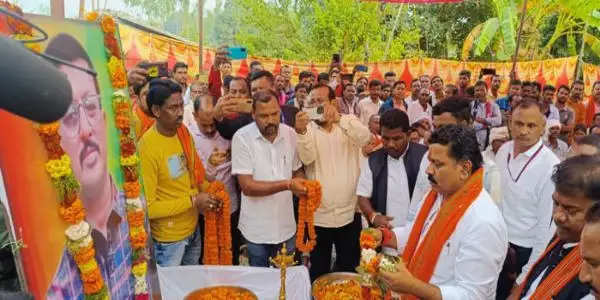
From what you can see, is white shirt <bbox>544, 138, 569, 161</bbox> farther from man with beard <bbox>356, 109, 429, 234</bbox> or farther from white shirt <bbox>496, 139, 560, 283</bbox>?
man with beard <bbox>356, 109, 429, 234</bbox>

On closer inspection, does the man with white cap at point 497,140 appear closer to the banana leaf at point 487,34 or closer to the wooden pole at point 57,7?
the wooden pole at point 57,7

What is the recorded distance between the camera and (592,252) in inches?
48.6

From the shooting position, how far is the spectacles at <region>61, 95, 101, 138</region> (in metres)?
1.81

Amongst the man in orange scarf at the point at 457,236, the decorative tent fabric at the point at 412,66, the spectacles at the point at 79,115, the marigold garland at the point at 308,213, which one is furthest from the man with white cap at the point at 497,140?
the decorative tent fabric at the point at 412,66

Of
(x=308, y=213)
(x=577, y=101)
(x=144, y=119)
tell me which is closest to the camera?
(x=308, y=213)

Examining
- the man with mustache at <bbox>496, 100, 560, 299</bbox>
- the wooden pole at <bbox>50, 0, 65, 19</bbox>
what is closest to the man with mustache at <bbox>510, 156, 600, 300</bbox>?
the man with mustache at <bbox>496, 100, 560, 299</bbox>

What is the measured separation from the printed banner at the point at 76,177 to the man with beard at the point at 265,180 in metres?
0.87

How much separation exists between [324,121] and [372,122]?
6.01 ft

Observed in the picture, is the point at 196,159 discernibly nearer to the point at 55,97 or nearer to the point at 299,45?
the point at 55,97

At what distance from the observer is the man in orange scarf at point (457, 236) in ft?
6.22

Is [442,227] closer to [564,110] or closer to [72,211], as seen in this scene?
[72,211]

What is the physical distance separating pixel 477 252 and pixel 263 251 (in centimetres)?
181

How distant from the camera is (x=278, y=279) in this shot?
313 cm

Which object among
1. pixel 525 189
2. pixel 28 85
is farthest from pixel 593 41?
pixel 28 85
